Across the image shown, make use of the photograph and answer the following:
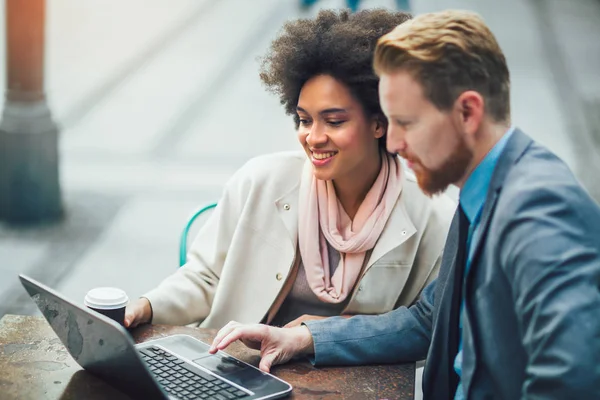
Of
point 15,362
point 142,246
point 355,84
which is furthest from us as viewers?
point 142,246

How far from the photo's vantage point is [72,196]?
18.1 feet

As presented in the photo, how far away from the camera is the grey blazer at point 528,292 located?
1.39 meters

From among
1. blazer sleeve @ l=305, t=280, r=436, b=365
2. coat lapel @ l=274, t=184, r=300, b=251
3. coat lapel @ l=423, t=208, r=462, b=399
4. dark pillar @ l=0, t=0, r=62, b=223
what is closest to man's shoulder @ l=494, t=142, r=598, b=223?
coat lapel @ l=423, t=208, r=462, b=399

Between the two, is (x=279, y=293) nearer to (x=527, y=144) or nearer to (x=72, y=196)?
(x=527, y=144)

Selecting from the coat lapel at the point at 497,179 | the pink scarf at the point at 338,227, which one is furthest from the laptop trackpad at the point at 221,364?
the coat lapel at the point at 497,179

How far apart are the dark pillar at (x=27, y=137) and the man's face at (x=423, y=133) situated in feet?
12.3

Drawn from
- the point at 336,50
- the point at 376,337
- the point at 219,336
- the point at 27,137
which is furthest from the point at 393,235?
the point at 27,137

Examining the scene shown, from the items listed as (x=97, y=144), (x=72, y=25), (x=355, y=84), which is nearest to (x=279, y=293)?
(x=355, y=84)

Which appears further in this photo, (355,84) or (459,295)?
(355,84)

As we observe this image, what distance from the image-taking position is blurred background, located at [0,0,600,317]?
4.89 m

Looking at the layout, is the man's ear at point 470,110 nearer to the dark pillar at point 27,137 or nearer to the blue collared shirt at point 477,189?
the blue collared shirt at point 477,189

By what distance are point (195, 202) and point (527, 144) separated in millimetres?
3999

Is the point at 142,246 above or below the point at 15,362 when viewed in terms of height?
below

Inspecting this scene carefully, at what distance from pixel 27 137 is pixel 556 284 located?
4208 millimetres
